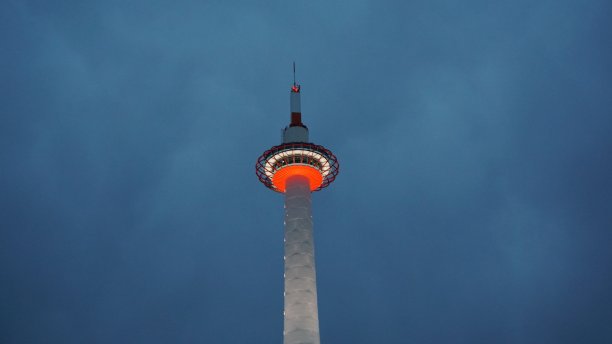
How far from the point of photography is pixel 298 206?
294 ft

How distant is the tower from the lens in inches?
3157

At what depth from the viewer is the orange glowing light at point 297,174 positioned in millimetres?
94375

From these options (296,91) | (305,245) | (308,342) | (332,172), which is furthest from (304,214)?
(296,91)

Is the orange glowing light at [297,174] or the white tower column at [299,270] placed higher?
the orange glowing light at [297,174]

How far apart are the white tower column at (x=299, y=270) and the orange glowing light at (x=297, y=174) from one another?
89cm

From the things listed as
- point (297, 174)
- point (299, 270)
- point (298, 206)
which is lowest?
point (299, 270)

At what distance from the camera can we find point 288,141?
321 feet

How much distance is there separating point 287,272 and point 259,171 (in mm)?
18874

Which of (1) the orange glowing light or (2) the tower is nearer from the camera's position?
(2) the tower

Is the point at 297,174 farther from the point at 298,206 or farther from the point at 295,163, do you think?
the point at 298,206

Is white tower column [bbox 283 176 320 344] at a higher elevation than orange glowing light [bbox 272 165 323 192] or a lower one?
lower

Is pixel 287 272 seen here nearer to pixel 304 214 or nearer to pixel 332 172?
pixel 304 214

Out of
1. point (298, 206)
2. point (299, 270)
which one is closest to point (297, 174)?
point (298, 206)

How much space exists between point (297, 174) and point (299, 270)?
54.3 feet
